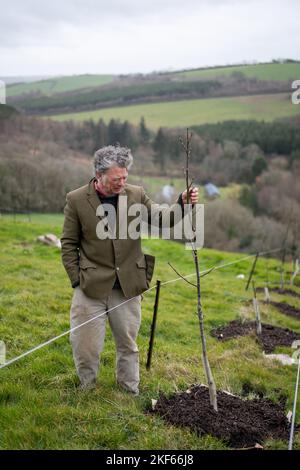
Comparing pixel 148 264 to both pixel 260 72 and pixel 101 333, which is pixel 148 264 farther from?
pixel 260 72

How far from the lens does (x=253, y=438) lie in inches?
161

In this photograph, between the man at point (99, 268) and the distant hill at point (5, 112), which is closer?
the man at point (99, 268)

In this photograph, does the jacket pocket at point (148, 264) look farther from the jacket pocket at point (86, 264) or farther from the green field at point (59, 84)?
the green field at point (59, 84)

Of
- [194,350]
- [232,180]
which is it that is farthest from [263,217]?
[194,350]

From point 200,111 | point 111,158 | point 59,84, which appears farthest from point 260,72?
point 111,158

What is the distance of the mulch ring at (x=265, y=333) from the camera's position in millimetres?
8375

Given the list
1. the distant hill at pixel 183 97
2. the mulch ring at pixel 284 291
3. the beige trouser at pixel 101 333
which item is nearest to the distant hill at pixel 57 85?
the distant hill at pixel 183 97

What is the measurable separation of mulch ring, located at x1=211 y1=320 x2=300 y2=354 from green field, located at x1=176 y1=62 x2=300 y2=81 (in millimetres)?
74839

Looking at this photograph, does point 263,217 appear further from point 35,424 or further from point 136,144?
point 35,424

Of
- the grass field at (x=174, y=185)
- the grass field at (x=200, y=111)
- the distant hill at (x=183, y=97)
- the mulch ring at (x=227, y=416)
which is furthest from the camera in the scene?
the distant hill at (x=183, y=97)

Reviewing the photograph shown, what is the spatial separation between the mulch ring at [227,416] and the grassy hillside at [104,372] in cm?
13

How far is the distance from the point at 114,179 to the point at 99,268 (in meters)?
0.94

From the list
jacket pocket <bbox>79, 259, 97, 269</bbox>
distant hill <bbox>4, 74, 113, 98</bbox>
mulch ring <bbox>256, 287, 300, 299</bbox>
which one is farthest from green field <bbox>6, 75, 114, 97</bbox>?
jacket pocket <bbox>79, 259, 97, 269</bbox>

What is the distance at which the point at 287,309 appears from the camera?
39.5ft
